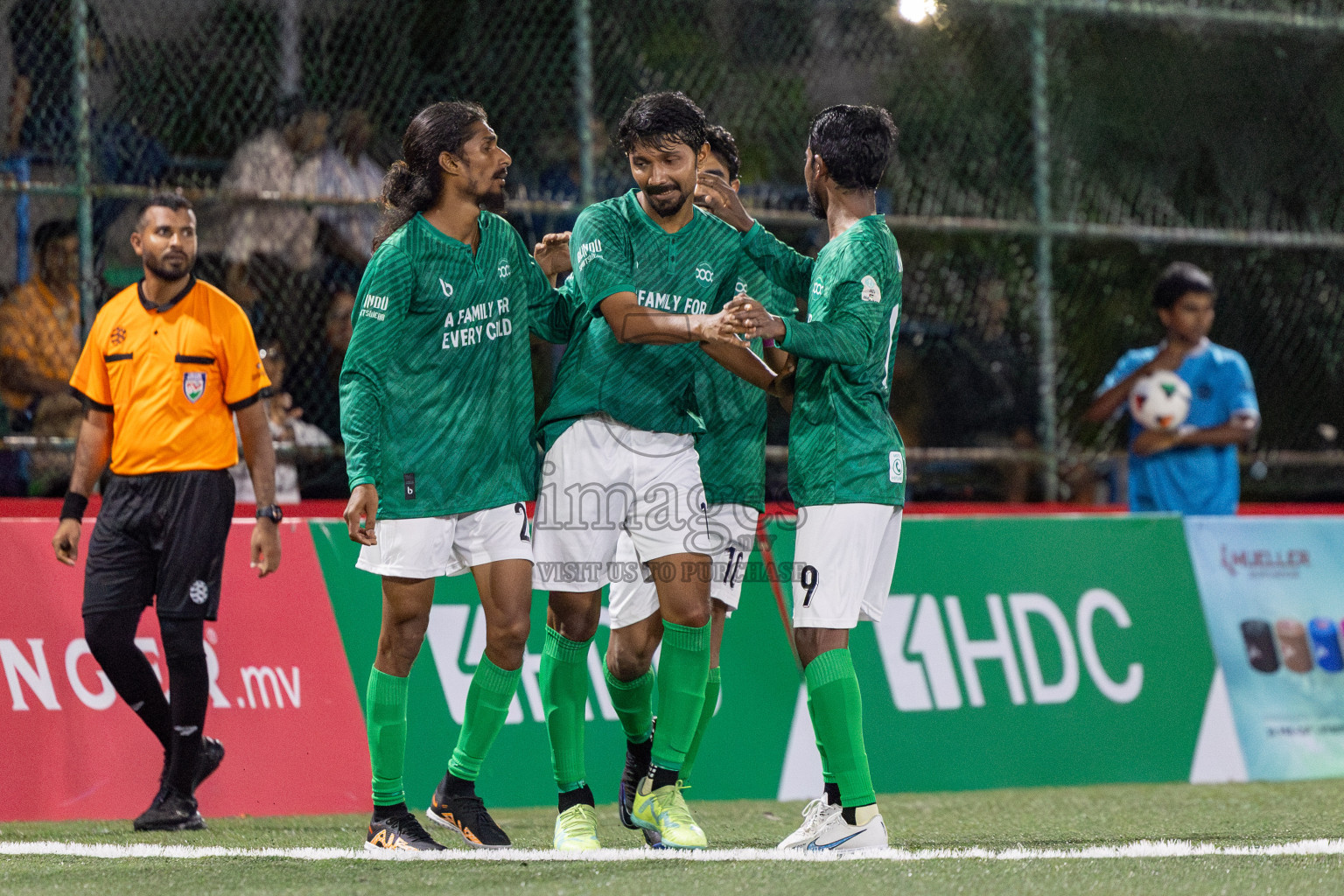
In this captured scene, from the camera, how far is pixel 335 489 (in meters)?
7.43

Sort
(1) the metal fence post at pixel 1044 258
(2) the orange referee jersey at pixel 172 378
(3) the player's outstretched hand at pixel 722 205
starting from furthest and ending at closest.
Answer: (1) the metal fence post at pixel 1044 258
(2) the orange referee jersey at pixel 172 378
(3) the player's outstretched hand at pixel 722 205

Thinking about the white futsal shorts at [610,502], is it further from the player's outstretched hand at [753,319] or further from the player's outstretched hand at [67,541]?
the player's outstretched hand at [67,541]

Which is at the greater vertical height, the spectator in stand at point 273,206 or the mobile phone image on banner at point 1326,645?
the spectator in stand at point 273,206

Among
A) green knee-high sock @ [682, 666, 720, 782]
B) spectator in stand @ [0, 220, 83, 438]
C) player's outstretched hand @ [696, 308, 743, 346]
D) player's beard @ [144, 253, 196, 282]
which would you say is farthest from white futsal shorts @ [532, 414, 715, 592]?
spectator in stand @ [0, 220, 83, 438]

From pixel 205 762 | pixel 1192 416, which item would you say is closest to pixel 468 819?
pixel 205 762

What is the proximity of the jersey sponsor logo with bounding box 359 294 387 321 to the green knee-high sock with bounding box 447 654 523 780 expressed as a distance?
1.06 m

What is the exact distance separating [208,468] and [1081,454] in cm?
484

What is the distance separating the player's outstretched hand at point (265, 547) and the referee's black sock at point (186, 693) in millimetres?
287

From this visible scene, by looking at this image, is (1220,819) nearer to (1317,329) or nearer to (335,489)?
(335,489)

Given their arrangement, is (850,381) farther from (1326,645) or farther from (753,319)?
(1326,645)

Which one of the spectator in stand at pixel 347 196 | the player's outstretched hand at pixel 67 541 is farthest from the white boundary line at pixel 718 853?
the spectator in stand at pixel 347 196

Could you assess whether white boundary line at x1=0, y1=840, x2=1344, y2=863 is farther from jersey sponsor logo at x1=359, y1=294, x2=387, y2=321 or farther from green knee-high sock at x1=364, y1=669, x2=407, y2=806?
jersey sponsor logo at x1=359, y1=294, x2=387, y2=321

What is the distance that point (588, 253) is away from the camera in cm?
457

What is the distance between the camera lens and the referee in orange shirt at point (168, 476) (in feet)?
18.0
